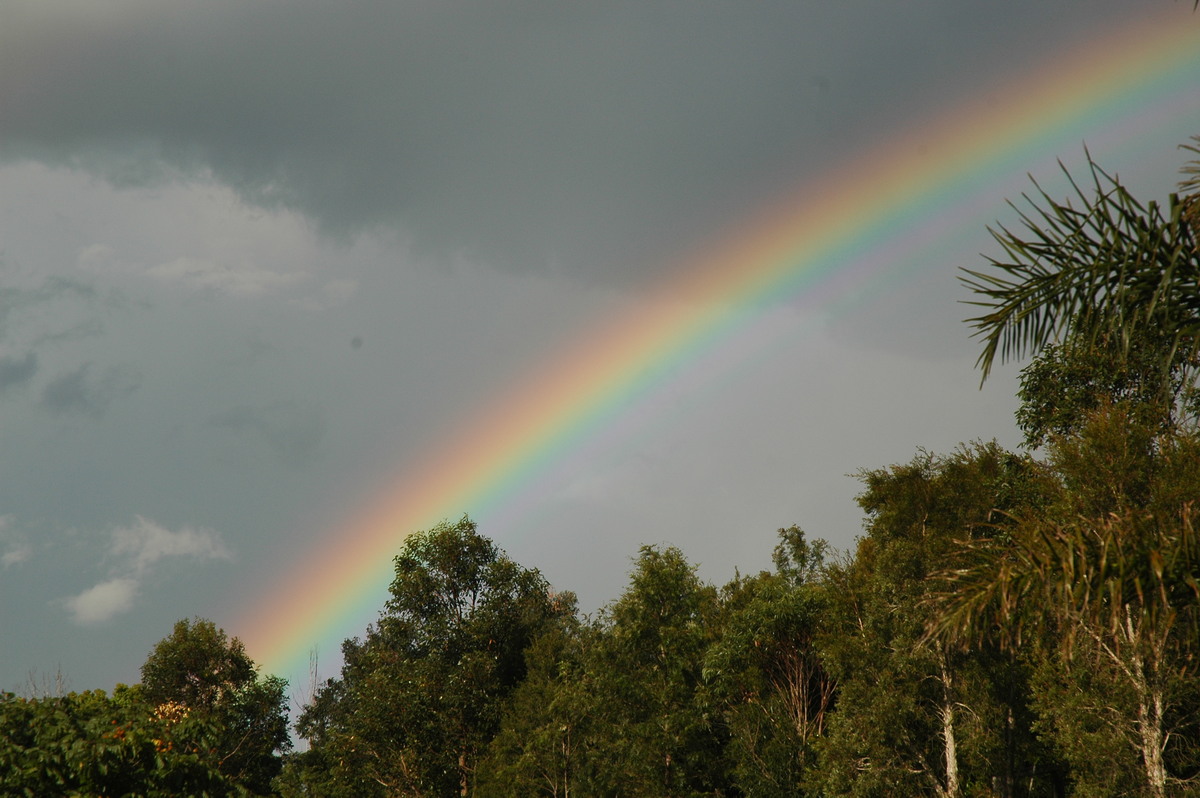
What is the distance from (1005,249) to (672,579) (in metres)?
38.2

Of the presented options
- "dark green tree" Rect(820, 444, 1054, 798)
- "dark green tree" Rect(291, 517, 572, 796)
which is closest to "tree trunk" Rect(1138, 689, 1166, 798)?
"dark green tree" Rect(820, 444, 1054, 798)

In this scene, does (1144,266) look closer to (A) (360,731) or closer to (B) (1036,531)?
(B) (1036,531)

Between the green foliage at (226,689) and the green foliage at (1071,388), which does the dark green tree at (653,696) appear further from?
the green foliage at (226,689)

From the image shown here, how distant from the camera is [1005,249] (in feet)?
27.5

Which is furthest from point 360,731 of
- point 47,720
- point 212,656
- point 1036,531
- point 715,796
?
point 1036,531

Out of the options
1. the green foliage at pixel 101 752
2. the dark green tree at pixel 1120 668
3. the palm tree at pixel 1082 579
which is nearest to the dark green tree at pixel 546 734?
the dark green tree at pixel 1120 668

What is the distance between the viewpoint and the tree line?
8.15 meters

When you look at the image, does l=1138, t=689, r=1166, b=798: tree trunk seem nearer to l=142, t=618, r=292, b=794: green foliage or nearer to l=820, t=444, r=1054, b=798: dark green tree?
l=820, t=444, r=1054, b=798: dark green tree

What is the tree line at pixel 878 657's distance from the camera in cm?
815

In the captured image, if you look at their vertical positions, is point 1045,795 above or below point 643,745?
below

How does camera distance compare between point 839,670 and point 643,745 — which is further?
point 643,745

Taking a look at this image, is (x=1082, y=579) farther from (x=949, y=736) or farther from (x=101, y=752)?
(x=949, y=736)

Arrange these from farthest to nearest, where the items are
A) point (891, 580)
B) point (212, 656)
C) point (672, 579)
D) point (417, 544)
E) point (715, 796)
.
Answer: point (212, 656), point (417, 544), point (672, 579), point (715, 796), point (891, 580)

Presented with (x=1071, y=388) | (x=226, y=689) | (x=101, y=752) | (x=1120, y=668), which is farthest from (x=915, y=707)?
(x=226, y=689)
